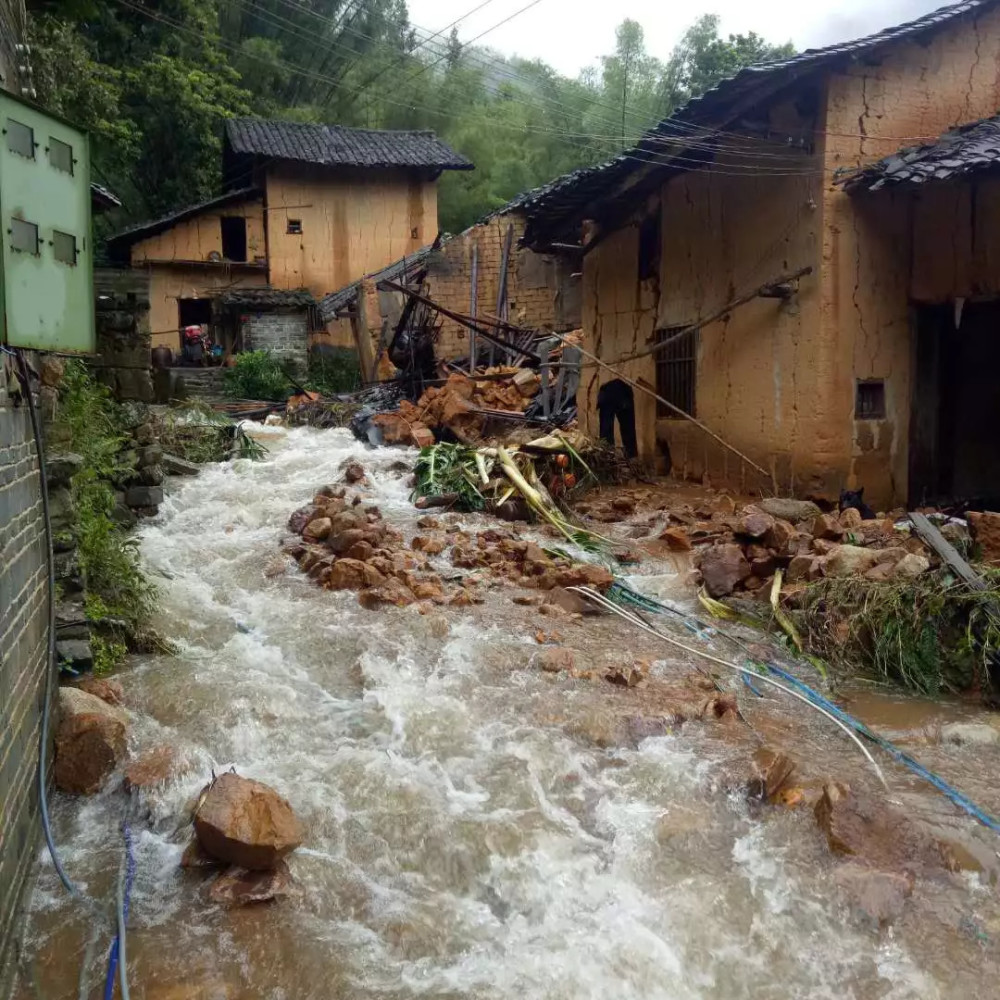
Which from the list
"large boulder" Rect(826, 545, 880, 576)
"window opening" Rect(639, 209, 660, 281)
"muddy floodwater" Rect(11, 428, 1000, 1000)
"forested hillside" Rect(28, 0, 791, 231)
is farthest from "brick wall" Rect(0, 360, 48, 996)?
"forested hillside" Rect(28, 0, 791, 231)

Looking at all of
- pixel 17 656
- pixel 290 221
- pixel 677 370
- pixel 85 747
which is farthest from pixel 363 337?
pixel 17 656

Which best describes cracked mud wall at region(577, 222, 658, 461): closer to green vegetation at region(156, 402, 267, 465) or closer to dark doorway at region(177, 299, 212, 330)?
green vegetation at region(156, 402, 267, 465)

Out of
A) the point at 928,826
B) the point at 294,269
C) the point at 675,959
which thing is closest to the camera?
the point at 675,959

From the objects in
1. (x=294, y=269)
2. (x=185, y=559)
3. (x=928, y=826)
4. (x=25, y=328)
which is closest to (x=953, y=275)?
(x=928, y=826)

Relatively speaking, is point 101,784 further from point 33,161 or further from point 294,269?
point 294,269

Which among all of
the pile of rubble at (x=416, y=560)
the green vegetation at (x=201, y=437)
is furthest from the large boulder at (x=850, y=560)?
the green vegetation at (x=201, y=437)

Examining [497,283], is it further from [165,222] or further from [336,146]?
[165,222]

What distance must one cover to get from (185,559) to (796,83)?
716cm

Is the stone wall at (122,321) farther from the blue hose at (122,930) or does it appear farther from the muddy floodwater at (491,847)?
the blue hose at (122,930)

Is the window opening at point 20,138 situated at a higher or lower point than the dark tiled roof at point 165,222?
lower

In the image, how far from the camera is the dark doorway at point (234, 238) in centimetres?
2255

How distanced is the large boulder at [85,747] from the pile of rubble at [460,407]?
8.55 metres

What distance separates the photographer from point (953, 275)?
8.22 m

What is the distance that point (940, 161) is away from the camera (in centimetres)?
723
